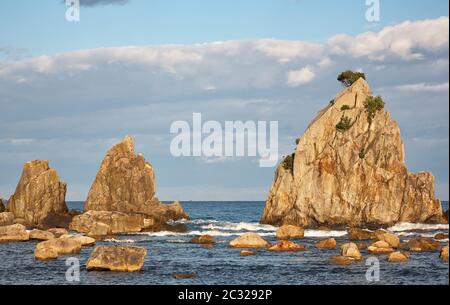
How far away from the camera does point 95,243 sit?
80125 millimetres

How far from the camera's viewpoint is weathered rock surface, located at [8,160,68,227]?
364 feet

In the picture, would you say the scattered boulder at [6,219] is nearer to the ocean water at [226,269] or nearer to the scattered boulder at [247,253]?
the ocean water at [226,269]

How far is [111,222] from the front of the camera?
9588 centimetres

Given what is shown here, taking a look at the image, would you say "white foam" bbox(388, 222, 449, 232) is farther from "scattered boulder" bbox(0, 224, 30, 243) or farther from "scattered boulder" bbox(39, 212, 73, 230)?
"scattered boulder" bbox(0, 224, 30, 243)

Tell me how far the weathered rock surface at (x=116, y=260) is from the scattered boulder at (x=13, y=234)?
32.9 metres

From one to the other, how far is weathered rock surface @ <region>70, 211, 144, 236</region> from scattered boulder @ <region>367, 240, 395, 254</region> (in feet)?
129

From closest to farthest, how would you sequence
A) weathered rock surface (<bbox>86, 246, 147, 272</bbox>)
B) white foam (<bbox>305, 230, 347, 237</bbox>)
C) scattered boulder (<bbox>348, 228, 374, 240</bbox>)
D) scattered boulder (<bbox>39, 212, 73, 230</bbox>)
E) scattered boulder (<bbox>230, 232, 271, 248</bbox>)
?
weathered rock surface (<bbox>86, 246, 147, 272</bbox>) < scattered boulder (<bbox>230, 232, 271, 248</bbox>) < scattered boulder (<bbox>348, 228, 374, 240</bbox>) < white foam (<bbox>305, 230, 347, 237</bbox>) < scattered boulder (<bbox>39, 212, 73, 230</bbox>)

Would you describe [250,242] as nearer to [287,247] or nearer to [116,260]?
[287,247]

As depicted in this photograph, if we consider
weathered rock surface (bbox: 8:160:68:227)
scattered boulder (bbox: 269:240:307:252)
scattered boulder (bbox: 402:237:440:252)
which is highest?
weathered rock surface (bbox: 8:160:68:227)

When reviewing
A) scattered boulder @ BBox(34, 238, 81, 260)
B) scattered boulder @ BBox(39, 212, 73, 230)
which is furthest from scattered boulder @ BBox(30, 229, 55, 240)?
scattered boulder @ BBox(34, 238, 81, 260)
